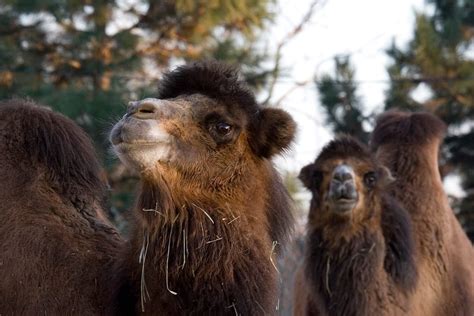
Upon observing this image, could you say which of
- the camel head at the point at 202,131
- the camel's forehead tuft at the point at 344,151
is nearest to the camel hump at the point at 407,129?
the camel's forehead tuft at the point at 344,151

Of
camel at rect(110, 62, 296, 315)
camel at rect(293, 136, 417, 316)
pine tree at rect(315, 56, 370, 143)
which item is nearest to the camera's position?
camel at rect(110, 62, 296, 315)

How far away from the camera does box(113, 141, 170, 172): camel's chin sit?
123 inches

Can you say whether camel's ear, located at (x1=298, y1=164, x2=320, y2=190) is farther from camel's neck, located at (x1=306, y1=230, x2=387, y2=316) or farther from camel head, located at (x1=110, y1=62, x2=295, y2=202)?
camel head, located at (x1=110, y1=62, x2=295, y2=202)

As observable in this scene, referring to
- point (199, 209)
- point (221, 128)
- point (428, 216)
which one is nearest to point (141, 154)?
point (199, 209)

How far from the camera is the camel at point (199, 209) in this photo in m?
3.26

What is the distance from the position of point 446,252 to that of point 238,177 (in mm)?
3772

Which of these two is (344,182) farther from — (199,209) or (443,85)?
(443,85)

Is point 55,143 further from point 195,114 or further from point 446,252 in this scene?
point 446,252

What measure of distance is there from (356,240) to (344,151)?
636 mm

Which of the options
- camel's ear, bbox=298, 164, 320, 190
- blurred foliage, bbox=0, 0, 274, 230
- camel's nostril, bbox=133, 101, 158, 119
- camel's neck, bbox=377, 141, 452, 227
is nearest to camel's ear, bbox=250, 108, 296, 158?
camel's nostril, bbox=133, 101, 158, 119

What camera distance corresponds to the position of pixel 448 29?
42.3 ft

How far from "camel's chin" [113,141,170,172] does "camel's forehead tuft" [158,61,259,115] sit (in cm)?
47

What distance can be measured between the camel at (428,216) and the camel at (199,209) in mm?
3292

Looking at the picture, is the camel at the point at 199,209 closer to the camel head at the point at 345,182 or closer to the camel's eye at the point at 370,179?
the camel head at the point at 345,182
